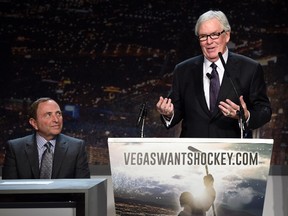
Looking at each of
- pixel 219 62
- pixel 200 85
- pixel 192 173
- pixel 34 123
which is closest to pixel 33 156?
pixel 34 123

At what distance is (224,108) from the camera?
2.16 meters

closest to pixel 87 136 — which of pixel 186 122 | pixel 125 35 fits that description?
pixel 125 35

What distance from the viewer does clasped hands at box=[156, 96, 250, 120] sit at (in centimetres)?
216

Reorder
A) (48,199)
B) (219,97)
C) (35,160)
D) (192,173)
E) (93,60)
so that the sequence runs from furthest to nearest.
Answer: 1. (93,60)
2. (35,160)
3. (219,97)
4. (48,199)
5. (192,173)

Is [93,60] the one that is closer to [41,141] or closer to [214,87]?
[41,141]

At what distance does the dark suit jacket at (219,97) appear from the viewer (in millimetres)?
2541

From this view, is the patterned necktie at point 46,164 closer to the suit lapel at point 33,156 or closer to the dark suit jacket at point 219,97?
the suit lapel at point 33,156

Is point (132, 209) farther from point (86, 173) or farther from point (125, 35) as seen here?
point (125, 35)

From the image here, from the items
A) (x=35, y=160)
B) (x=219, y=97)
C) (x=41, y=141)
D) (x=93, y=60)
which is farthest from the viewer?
(x=93, y=60)

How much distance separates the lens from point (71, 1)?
444cm

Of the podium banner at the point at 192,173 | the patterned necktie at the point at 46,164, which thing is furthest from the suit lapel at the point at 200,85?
the patterned necktie at the point at 46,164

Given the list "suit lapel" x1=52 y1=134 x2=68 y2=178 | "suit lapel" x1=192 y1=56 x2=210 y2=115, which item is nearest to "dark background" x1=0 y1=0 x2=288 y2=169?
"suit lapel" x1=52 y1=134 x2=68 y2=178

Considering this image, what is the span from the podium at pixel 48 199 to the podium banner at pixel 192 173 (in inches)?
5.3

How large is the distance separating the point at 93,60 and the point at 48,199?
2449 millimetres
